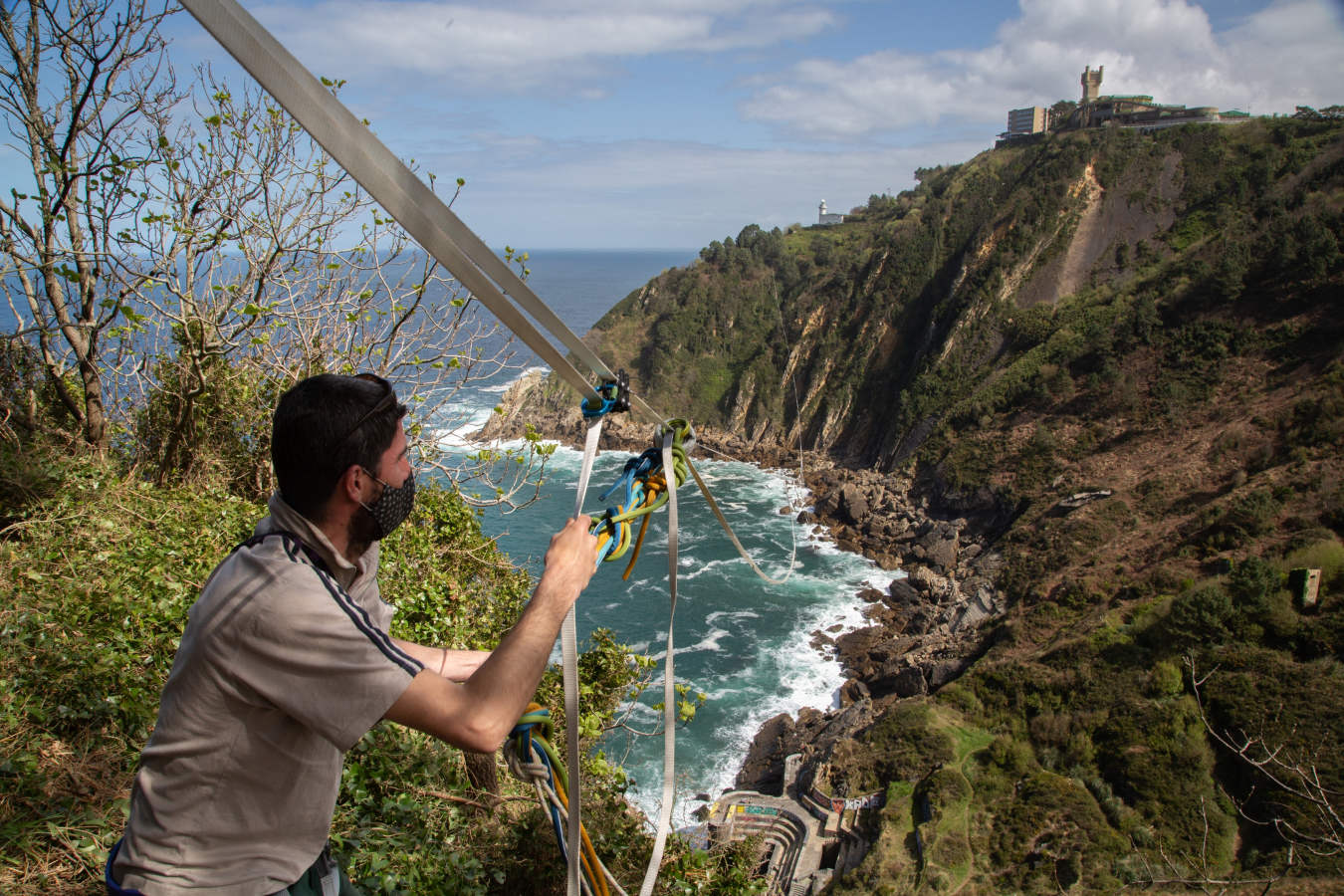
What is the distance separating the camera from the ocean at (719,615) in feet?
85.9

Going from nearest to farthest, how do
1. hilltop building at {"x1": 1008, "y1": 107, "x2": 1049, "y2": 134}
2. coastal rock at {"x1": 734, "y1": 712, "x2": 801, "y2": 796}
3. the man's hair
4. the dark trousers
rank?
the man's hair
the dark trousers
coastal rock at {"x1": 734, "y1": 712, "x2": 801, "y2": 796}
hilltop building at {"x1": 1008, "y1": 107, "x2": 1049, "y2": 134}

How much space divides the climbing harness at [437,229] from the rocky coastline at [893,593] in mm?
15712

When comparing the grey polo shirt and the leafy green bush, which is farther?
the leafy green bush

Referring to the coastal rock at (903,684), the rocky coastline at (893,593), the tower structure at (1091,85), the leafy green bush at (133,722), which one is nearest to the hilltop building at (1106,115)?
the tower structure at (1091,85)

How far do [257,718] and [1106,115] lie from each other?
82248mm

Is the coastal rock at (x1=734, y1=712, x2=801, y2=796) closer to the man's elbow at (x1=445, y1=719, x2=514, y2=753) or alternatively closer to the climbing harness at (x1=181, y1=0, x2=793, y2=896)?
the climbing harness at (x1=181, y1=0, x2=793, y2=896)

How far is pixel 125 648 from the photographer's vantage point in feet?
14.1

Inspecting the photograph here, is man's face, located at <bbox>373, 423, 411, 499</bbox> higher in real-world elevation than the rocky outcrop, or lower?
higher

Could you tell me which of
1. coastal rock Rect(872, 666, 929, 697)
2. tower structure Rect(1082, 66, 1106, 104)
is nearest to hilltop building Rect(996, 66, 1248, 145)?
tower structure Rect(1082, 66, 1106, 104)

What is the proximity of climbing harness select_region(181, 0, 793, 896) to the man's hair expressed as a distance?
37 cm

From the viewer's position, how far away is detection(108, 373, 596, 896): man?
1.50 m

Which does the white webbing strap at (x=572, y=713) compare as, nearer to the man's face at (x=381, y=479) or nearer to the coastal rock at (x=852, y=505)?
the man's face at (x=381, y=479)

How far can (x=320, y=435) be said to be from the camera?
170 centimetres

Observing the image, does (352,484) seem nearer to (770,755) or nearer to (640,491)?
(640,491)
